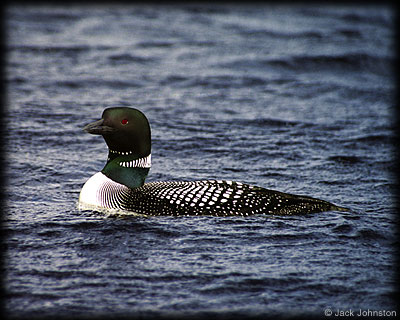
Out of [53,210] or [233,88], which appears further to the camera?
[233,88]

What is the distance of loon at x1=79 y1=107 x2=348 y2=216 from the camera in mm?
5961

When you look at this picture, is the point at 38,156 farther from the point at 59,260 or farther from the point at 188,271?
the point at 188,271

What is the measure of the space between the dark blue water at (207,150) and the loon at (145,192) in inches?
4.2

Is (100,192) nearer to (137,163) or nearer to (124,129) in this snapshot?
(137,163)

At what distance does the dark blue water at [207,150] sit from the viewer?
4.85 metres

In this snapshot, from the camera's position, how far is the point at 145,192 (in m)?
6.08

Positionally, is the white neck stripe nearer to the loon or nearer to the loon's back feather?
the loon

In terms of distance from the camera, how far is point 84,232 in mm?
5723

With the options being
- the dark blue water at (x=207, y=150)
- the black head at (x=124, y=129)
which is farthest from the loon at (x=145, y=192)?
the dark blue water at (x=207, y=150)

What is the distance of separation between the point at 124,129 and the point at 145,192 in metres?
0.58

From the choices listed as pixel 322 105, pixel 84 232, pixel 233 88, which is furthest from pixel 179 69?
pixel 84 232

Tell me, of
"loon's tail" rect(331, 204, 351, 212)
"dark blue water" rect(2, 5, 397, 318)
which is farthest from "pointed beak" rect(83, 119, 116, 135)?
"loon's tail" rect(331, 204, 351, 212)

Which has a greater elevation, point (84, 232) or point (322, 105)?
point (322, 105)

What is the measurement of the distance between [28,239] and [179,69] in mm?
6223
